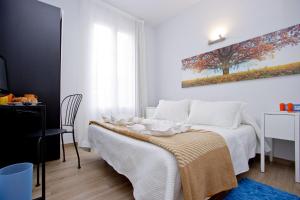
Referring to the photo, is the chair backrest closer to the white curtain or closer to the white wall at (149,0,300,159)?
the white curtain

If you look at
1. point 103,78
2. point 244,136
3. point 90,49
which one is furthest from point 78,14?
point 244,136

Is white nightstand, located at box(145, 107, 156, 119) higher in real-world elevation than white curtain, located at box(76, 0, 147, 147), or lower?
lower

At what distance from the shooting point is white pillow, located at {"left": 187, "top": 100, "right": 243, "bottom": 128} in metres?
1.92

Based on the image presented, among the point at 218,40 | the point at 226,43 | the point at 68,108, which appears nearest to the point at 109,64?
the point at 68,108

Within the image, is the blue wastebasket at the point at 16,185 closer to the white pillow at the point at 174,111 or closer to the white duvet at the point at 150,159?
the white duvet at the point at 150,159

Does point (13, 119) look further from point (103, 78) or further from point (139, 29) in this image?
point (139, 29)

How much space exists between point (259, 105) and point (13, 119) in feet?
10.5

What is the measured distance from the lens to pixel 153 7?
3.16 metres

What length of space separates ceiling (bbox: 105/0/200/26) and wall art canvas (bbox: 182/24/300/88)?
112 cm

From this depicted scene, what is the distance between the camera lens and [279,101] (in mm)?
2023

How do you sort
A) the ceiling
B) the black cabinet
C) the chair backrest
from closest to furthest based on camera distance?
1. the black cabinet
2. the chair backrest
3. the ceiling

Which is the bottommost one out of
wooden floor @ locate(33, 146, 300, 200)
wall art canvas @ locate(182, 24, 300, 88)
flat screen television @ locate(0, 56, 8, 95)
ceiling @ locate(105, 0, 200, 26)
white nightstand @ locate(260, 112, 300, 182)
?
wooden floor @ locate(33, 146, 300, 200)

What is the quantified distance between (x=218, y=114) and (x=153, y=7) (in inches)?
99.3

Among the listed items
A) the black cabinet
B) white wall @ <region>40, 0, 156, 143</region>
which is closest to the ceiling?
white wall @ <region>40, 0, 156, 143</region>
